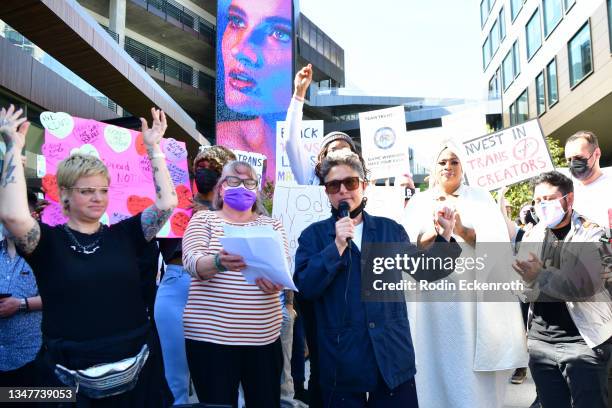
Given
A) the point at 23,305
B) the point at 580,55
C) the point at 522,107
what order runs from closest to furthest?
the point at 23,305, the point at 580,55, the point at 522,107

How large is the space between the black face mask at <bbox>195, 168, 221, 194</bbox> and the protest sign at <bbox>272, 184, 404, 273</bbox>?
1125 millimetres

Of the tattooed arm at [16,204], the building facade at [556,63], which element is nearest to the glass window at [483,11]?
Answer: the building facade at [556,63]

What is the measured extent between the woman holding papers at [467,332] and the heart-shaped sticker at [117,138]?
2876mm

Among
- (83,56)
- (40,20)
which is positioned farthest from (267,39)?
(40,20)

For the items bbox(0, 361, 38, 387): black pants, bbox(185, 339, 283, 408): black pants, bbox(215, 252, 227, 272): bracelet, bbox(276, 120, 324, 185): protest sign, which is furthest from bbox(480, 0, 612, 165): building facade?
bbox(0, 361, 38, 387): black pants

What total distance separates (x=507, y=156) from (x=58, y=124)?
4.14 m

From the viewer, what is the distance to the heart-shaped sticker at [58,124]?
4582 mm

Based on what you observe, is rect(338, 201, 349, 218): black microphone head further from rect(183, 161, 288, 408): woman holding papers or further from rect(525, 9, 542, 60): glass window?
rect(525, 9, 542, 60): glass window

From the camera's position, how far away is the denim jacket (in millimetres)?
2455

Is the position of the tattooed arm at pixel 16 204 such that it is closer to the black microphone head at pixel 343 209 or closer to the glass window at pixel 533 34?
the black microphone head at pixel 343 209

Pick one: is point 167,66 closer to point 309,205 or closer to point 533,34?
point 533,34

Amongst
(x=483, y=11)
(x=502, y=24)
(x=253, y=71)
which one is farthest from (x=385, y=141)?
(x=483, y=11)

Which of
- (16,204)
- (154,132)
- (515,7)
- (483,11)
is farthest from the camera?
(483,11)

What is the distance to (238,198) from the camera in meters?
3.20
